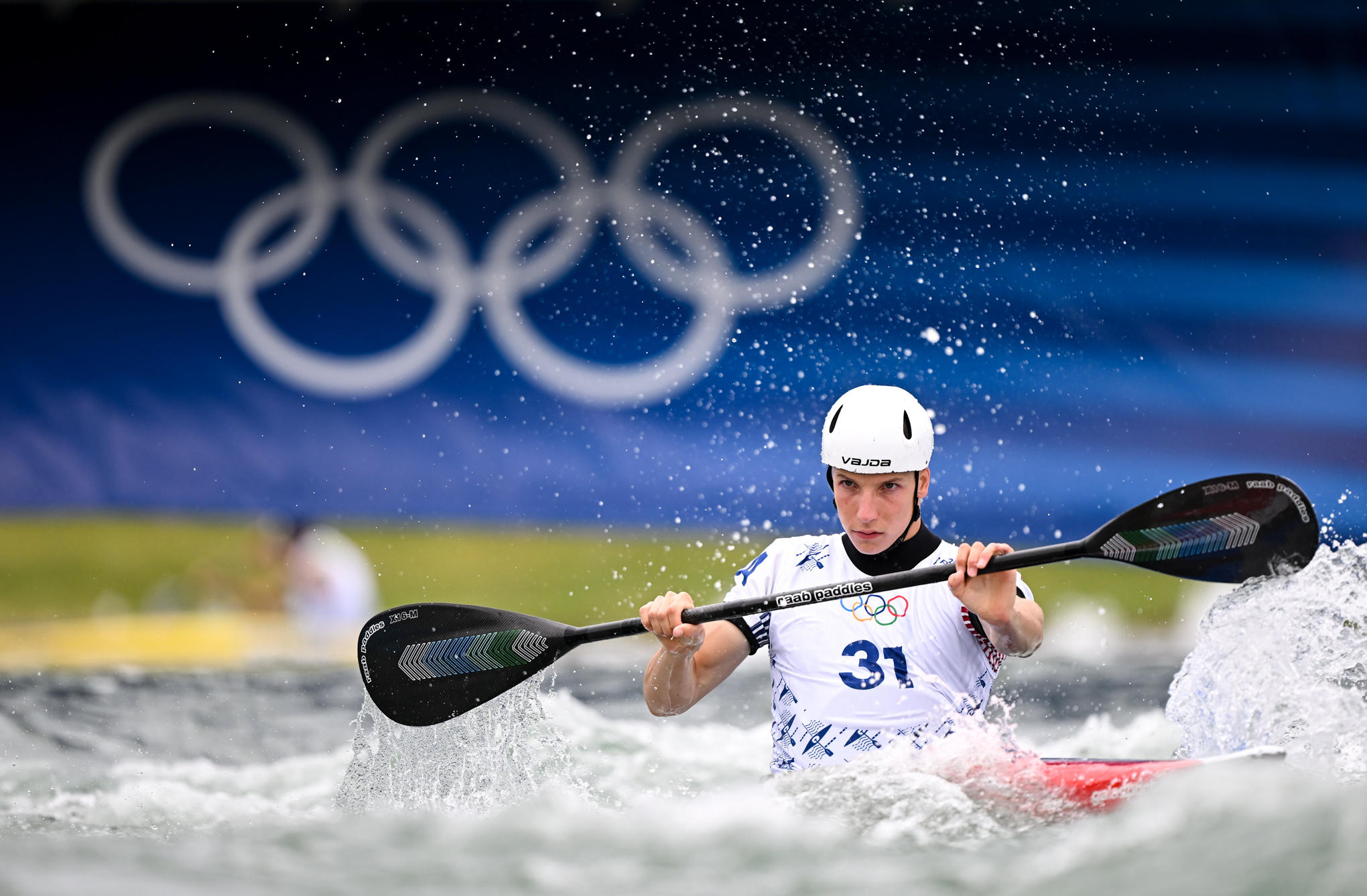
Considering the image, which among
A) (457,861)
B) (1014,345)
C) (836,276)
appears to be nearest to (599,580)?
(836,276)

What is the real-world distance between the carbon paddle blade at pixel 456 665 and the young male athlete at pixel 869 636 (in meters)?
0.44

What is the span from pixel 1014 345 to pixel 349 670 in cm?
364

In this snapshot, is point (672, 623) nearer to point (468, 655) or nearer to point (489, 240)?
Answer: point (468, 655)

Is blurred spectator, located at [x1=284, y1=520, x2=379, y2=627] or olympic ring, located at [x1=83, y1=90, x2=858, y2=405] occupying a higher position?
olympic ring, located at [x1=83, y1=90, x2=858, y2=405]

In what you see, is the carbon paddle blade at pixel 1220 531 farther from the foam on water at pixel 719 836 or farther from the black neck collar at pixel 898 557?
the foam on water at pixel 719 836

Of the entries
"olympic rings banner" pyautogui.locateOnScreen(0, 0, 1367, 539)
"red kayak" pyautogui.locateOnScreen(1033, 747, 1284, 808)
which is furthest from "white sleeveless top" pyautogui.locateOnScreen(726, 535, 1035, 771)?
"olympic rings banner" pyautogui.locateOnScreen(0, 0, 1367, 539)

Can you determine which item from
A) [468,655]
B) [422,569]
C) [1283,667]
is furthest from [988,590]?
[422,569]

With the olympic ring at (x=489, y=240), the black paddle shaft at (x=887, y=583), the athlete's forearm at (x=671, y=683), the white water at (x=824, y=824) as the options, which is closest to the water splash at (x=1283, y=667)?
the white water at (x=824, y=824)

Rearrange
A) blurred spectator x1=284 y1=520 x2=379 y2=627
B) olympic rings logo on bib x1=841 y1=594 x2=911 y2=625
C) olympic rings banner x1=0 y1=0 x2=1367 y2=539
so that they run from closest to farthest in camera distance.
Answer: olympic rings logo on bib x1=841 y1=594 x2=911 y2=625 < olympic rings banner x1=0 y1=0 x2=1367 y2=539 < blurred spectator x1=284 y1=520 x2=379 y2=627

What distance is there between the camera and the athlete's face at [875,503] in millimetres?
3270

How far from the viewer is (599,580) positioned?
7.21 m

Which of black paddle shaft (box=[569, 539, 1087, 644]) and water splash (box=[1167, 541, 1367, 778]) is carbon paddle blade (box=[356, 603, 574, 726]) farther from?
water splash (box=[1167, 541, 1367, 778])

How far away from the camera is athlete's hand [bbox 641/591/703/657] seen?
320 centimetres

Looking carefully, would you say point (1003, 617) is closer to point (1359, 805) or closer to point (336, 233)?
point (1359, 805)
